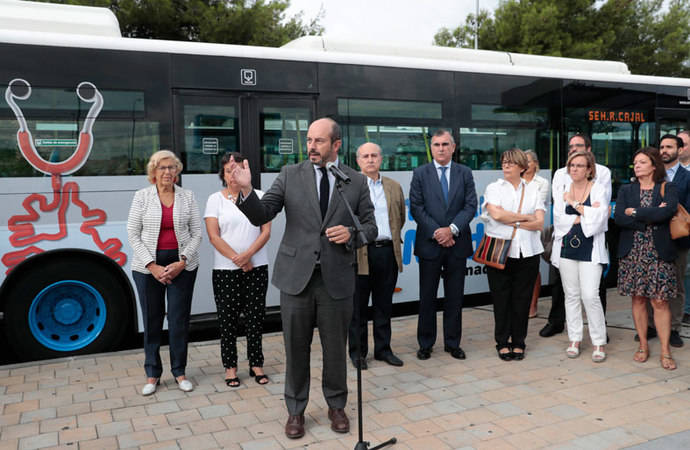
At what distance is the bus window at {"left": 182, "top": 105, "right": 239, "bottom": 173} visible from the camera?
244 inches

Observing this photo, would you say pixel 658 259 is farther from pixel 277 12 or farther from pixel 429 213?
pixel 277 12

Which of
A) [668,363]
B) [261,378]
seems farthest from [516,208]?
[261,378]

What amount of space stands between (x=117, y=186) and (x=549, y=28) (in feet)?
58.6

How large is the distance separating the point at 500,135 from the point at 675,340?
3.19 metres

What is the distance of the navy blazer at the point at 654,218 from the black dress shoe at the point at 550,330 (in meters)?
1.24

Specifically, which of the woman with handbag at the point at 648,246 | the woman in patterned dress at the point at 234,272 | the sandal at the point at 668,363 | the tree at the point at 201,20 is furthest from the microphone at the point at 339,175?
the tree at the point at 201,20

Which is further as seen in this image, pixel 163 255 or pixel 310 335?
pixel 163 255

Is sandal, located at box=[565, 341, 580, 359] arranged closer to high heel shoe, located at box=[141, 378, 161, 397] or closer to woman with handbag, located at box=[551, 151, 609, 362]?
woman with handbag, located at box=[551, 151, 609, 362]

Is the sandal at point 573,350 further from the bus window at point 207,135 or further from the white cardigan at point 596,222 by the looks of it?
the bus window at point 207,135

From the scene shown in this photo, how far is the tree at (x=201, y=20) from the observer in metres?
15.2

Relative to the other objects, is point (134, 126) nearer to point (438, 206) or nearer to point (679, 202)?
point (438, 206)

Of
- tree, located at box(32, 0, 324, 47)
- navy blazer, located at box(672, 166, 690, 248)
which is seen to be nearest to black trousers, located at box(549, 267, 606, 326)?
navy blazer, located at box(672, 166, 690, 248)

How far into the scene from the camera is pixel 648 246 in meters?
5.44

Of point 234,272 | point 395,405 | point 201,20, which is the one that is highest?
point 201,20
